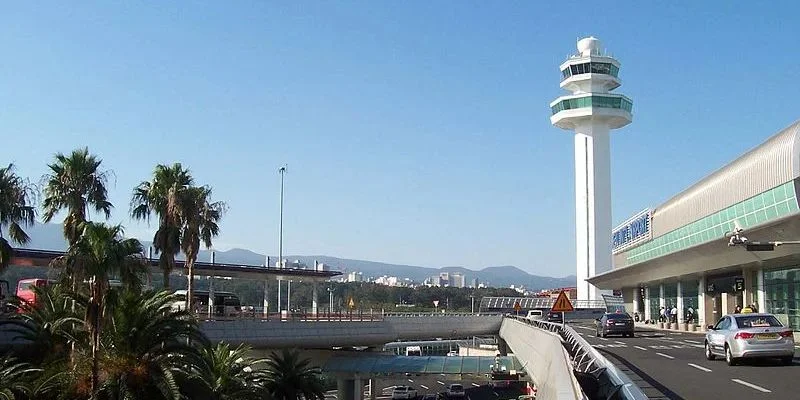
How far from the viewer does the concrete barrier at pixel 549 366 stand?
1080 centimetres

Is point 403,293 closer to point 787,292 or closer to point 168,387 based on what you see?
point 787,292

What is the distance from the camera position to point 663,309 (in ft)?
247

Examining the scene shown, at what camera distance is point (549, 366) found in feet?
64.2

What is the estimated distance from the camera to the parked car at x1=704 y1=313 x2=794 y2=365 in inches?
918

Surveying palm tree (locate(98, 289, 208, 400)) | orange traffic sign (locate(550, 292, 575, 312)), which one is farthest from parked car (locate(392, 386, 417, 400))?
palm tree (locate(98, 289, 208, 400))

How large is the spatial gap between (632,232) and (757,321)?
70477 mm

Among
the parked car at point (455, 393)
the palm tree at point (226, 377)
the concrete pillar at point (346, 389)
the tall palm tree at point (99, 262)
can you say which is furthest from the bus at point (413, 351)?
the tall palm tree at point (99, 262)

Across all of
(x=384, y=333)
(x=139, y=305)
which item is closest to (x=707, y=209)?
(x=384, y=333)

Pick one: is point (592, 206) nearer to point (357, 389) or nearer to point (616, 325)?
point (357, 389)

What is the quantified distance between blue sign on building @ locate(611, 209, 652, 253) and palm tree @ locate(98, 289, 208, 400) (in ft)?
210

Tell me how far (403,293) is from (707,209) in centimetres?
13347

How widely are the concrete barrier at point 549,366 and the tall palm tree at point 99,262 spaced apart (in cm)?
1300

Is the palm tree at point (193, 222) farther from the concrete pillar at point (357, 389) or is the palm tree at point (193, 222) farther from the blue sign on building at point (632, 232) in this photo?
the blue sign on building at point (632, 232)

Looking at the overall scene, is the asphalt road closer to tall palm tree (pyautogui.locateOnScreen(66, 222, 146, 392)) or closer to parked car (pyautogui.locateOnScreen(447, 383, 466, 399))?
tall palm tree (pyautogui.locateOnScreen(66, 222, 146, 392))
